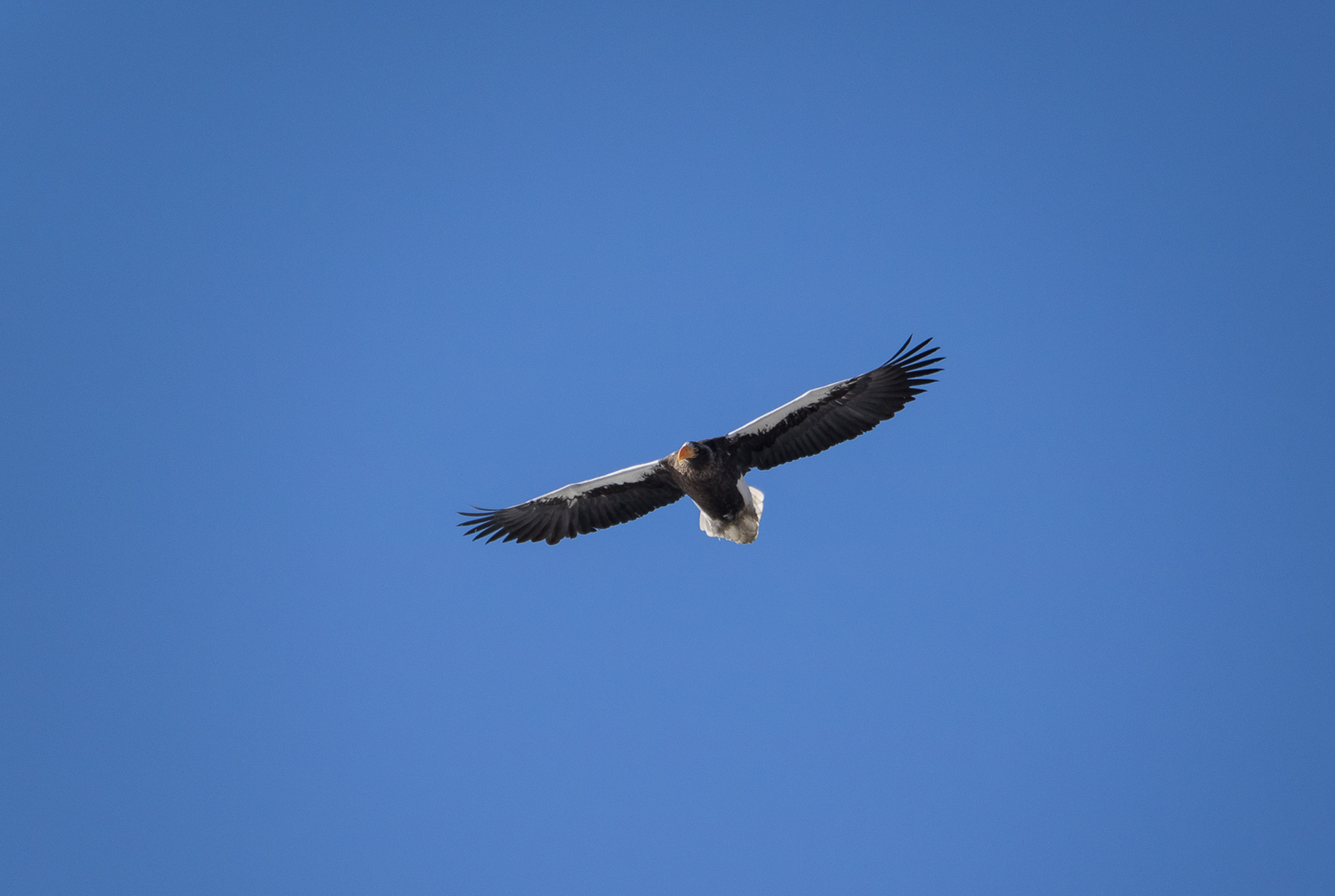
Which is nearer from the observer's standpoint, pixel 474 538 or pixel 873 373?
pixel 873 373

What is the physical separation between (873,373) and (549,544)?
527 cm

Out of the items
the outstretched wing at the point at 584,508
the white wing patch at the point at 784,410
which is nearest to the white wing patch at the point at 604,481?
the outstretched wing at the point at 584,508

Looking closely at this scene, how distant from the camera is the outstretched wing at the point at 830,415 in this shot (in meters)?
14.5

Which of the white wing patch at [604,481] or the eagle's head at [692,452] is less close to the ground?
the white wing patch at [604,481]

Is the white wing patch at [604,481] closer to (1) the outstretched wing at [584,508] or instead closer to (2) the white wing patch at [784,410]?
(1) the outstretched wing at [584,508]

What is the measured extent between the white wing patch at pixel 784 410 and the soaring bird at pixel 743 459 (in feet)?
0.04

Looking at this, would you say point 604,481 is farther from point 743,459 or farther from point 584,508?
point 743,459

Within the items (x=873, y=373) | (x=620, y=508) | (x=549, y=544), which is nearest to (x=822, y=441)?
(x=873, y=373)

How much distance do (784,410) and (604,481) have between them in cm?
273

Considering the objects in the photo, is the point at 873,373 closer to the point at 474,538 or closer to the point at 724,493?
the point at 724,493

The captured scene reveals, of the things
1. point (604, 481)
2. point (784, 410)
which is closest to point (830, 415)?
point (784, 410)

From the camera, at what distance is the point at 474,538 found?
53.7ft

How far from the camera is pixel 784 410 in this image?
14.6 meters

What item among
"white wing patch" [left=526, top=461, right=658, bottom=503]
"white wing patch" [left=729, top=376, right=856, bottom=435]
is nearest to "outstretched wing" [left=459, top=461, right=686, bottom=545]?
"white wing patch" [left=526, top=461, right=658, bottom=503]
